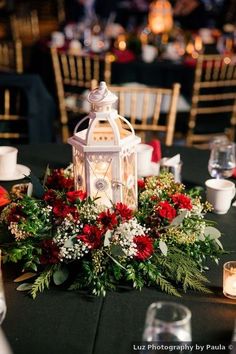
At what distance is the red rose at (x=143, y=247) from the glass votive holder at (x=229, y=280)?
0.59 feet

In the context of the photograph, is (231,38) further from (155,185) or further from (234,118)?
(155,185)

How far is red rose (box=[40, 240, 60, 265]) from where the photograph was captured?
1401mm

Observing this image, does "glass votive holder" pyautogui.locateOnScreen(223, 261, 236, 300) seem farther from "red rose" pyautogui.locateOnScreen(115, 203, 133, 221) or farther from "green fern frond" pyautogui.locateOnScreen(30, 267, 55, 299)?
"green fern frond" pyautogui.locateOnScreen(30, 267, 55, 299)

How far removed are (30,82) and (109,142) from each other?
2.23 metres

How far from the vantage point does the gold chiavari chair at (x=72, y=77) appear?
3.97 metres

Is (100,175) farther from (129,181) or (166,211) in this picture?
(166,211)

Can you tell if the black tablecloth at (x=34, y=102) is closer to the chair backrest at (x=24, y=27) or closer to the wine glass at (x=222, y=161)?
the wine glass at (x=222, y=161)

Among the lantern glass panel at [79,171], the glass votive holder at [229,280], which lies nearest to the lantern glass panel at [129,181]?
the lantern glass panel at [79,171]

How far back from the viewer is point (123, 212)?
1435 mm

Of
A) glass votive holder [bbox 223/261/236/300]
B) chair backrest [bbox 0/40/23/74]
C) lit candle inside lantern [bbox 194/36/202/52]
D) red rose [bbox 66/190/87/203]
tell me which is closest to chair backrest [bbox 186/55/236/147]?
lit candle inside lantern [bbox 194/36/202/52]

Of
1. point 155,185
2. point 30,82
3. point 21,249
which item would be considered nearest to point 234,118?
point 30,82

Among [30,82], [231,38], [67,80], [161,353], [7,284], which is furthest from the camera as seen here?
[231,38]

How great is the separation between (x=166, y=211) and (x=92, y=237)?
7.7 inches

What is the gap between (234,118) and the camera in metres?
4.30
